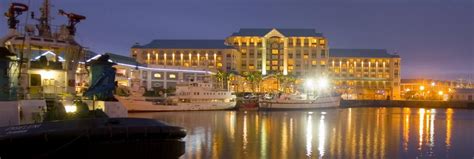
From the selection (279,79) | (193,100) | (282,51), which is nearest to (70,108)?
(193,100)

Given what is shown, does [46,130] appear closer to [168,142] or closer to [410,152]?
[168,142]

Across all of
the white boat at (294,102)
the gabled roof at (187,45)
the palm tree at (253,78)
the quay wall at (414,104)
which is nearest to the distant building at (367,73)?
the quay wall at (414,104)

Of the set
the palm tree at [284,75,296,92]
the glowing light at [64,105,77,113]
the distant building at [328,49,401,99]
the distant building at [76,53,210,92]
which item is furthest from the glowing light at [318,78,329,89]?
the glowing light at [64,105,77,113]

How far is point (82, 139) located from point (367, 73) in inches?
6426

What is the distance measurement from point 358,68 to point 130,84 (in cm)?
9596

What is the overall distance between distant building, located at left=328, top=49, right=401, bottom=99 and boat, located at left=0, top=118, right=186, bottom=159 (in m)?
153

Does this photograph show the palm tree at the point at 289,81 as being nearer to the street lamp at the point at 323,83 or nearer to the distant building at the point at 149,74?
the street lamp at the point at 323,83

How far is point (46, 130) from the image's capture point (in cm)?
1869

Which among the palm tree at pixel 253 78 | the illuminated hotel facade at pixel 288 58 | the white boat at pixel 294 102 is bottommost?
the white boat at pixel 294 102

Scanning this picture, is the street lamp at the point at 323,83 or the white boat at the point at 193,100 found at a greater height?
the street lamp at the point at 323,83

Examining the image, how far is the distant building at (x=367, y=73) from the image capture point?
16912 cm

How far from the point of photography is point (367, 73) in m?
174

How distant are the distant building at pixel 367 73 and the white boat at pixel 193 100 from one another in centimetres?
8106

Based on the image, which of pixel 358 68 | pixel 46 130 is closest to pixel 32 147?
pixel 46 130
